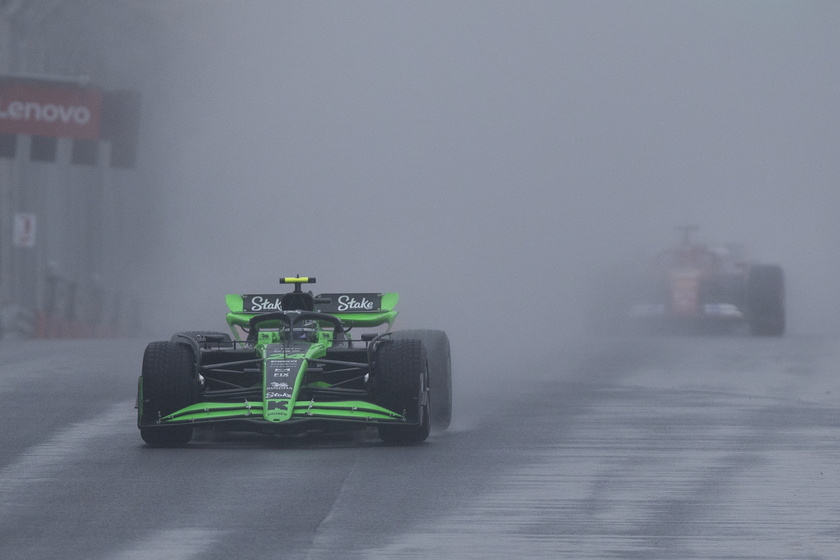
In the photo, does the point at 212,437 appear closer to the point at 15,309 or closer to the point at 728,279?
the point at 728,279

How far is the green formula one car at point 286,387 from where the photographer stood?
11.1 metres

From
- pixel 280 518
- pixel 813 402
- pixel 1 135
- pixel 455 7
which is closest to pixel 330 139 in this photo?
pixel 455 7

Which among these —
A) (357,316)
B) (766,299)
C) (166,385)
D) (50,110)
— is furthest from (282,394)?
(50,110)

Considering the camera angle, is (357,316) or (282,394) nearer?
(282,394)

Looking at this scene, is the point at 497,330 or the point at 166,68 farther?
the point at 166,68

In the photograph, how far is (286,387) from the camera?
1114cm

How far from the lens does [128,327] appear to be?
45.5m

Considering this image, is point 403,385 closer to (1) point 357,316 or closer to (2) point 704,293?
(1) point 357,316

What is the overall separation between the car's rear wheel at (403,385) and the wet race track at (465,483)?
0.15 metres

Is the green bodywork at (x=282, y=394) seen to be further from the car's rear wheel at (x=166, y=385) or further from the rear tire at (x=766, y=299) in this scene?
the rear tire at (x=766, y=299)

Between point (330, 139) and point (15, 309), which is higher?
point (330, 139)

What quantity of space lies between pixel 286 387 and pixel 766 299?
17.0 meters

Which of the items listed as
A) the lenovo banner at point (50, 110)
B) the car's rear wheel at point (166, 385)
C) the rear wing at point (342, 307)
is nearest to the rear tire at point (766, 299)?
the rear wing at point (342, 307)

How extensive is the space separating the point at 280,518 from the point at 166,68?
154 ft
